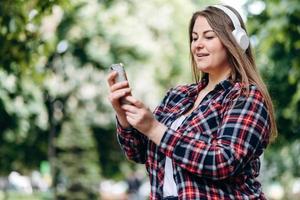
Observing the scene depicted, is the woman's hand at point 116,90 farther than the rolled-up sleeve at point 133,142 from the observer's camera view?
No

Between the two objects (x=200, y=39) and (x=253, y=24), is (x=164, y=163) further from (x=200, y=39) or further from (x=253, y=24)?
(x=253, y=24)

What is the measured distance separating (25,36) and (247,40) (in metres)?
4.90

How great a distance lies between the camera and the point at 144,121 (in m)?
2.20

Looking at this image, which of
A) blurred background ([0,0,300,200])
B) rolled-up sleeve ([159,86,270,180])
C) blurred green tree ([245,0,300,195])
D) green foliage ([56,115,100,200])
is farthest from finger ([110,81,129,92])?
green foliage ([56,115,100,200])

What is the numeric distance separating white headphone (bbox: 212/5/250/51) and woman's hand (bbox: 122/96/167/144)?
40 centimetres

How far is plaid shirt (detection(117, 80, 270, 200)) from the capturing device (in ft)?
7.20

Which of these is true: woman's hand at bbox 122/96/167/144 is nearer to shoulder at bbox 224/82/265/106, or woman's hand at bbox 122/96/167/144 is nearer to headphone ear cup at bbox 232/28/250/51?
shoulder at bbox 224/82/265/106

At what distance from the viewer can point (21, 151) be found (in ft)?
75.4

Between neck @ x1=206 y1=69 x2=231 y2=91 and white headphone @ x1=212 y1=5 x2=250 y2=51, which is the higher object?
white headphone @ x1=212 y1=5 x2=250 y2=51

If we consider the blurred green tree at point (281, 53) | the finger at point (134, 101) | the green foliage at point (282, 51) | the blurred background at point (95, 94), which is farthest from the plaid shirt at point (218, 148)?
the blurred background at point (95, 94)

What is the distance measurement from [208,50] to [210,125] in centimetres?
25

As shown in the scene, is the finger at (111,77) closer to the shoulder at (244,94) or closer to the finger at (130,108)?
the finger at (130,108)

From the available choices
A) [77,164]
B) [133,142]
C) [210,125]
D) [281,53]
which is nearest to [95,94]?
[77,164]

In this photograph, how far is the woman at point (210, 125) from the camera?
2.21 m
